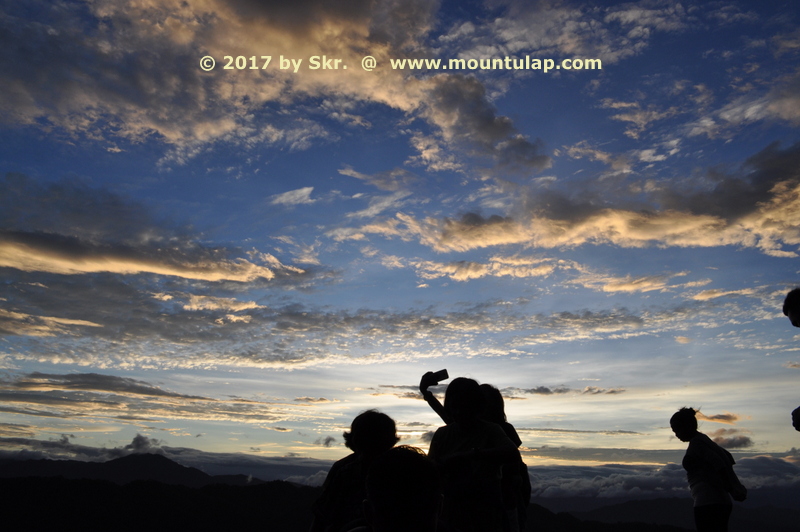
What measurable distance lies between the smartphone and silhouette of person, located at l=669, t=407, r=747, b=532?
4.00 m

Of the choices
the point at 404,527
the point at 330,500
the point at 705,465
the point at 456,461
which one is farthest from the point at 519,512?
the point at 404,527

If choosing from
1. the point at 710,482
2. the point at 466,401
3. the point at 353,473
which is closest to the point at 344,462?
the point at 353,473

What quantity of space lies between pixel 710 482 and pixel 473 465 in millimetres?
4166

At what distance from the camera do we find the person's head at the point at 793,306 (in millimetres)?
4699

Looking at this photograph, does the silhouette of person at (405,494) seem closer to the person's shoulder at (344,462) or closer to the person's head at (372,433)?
the person's head at (372,433)

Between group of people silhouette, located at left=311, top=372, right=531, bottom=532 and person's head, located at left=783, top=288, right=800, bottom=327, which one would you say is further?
person's head, located at left=783, top=288, right=800, bottom=327

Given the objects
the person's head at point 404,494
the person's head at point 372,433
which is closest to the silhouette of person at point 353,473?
the person's head at point 372,433

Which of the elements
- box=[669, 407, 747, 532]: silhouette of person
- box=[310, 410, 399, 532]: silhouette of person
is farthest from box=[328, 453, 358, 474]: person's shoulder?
box=[669, 407, 747, 532]: silhouette of person

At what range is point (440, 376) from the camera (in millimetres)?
4512

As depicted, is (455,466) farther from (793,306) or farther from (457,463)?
(793,306)

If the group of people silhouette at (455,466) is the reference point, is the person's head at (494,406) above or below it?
Answer: above

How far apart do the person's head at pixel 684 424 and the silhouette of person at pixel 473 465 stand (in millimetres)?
3964

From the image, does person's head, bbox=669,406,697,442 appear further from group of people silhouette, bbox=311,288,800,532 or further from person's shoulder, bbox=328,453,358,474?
person's shoulder, bbox=328,453,358,474

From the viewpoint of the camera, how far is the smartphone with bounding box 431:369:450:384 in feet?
14.7
